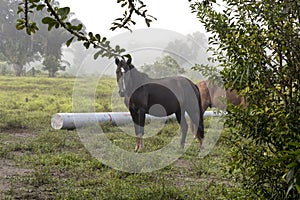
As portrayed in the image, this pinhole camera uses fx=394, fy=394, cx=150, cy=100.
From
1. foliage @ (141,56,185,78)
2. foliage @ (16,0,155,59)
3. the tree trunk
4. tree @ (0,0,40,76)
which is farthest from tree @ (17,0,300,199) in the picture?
the tree trunk

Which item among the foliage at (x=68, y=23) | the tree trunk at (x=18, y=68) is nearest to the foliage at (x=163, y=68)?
the foliage at (x=68, y=23)

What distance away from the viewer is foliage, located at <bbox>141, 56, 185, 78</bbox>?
8281 millimetres

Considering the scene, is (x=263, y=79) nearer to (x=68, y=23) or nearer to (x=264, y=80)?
(x=264, y=80)

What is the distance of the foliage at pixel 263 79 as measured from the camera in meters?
1.96

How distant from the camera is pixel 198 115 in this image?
25.5 ft

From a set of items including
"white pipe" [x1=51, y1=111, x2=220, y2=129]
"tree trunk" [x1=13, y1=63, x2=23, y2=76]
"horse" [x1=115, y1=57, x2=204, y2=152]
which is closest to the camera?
"horse" [x1=115, y1=57, x2=204, y2=152]

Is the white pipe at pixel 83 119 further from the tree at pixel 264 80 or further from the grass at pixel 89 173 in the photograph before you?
the tree at pixel 264 80

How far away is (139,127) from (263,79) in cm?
520

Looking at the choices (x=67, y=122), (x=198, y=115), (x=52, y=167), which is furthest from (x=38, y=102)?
(x=52, y=167)

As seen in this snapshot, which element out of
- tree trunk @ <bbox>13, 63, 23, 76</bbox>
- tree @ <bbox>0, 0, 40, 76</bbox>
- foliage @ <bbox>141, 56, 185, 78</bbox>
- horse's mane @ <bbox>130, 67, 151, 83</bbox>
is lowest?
horse's mane @ <bbox>130, 67, 151, 83</bbox>

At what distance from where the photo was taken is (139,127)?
7121 mm

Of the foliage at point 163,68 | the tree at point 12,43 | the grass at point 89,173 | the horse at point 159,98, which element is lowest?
the grass at point 89,173

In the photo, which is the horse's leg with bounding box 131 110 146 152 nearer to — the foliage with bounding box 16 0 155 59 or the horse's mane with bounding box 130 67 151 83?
the horse's mane with bounding box 130 67 151 83

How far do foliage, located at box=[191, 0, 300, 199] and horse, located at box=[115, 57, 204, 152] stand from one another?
475cm
